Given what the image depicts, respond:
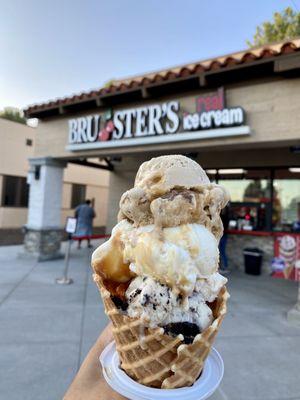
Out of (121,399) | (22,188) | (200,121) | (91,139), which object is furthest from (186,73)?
(22,188)

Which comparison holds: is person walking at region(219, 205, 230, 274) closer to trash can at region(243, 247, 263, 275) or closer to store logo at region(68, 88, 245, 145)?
trash can at region(243, 247, 263, 275)

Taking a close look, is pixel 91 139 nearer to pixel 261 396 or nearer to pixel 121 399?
pixel 261 396

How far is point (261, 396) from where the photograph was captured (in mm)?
2893

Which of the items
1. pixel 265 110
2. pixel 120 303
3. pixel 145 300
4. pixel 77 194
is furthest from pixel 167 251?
pixel 77 194

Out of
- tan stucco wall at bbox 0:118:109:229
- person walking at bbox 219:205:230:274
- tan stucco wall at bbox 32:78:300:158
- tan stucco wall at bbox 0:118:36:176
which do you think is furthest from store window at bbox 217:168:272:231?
tan stucco wall at bbox 0:118:36:176

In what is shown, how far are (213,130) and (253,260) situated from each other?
13.8 ft

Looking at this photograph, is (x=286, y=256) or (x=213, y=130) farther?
(x=286, y=256)

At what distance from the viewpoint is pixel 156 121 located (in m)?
6.58

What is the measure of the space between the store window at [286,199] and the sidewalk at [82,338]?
1.98m

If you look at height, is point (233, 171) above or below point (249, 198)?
above

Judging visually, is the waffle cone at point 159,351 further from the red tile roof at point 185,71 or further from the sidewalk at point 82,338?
the red tile roof at point 185,71

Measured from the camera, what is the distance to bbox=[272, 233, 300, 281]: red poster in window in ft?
25.9

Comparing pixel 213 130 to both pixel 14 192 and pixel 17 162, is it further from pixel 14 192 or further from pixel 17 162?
pixel 17 162

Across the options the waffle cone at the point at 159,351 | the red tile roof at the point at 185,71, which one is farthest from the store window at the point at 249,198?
the waffle cone at the point at 159,351
